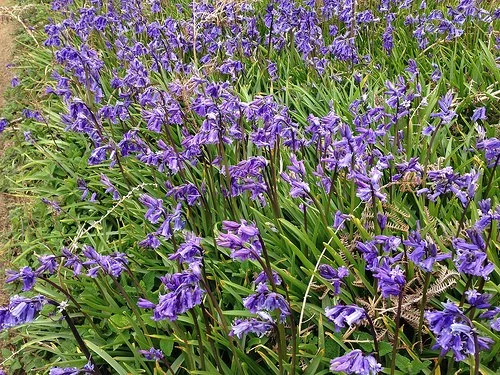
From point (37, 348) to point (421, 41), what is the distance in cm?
419

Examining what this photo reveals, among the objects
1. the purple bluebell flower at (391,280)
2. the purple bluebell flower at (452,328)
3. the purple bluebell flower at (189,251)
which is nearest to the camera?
the purple bluebell flower at (452,328)

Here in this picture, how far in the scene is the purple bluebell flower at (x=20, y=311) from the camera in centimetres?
207

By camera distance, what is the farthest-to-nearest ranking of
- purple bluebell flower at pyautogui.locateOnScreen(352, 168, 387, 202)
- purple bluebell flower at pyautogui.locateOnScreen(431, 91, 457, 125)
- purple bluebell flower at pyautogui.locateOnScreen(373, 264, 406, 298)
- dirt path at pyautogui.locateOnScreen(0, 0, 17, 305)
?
dirt path at pyautogui.locateOnScreen(0, 0, 17, 305)
purple bluebell flower at pyautogui.locateOnScreen(431, 91, 457, 125)
purple bluebell flower at pyautogui.locateOnScreen(352, 168, 387, 202)
purple bluebell flower at pyautogui.locateOnScreen(373, 264, 406, 298)

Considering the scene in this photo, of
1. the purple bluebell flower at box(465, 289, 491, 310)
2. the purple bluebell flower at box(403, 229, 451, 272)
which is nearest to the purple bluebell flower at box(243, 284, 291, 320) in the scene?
the purple bluebell flower at box(403, 229, 451, 272)

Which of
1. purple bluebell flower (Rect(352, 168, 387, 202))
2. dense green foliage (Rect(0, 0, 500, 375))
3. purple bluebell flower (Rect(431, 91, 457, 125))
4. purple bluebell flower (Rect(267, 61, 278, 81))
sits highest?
purple bluebell flower (Rect(267, 61, 278, 81))

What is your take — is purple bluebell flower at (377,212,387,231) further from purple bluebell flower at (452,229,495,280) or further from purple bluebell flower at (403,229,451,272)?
purple bluebell flower at (452,229,495,280)

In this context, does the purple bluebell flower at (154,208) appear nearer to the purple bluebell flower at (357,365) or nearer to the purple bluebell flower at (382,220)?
the purple bluebell flower at (382,220)

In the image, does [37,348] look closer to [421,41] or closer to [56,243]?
[56,243]

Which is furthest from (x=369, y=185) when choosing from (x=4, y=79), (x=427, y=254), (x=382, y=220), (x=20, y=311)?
(x=4, y=79)

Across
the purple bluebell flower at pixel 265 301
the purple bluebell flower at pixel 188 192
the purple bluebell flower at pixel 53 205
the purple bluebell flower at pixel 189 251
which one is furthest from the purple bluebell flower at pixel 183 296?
the purple bluebell flower at pixel 53 205

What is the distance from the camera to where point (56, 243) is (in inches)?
163

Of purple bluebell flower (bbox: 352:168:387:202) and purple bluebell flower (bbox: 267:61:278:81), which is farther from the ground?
purple bluebell flower (bbox: 267:61:278:81)

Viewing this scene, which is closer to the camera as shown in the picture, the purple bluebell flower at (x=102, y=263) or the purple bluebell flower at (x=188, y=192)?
the purple bluebell flower at (x=102, y=263)

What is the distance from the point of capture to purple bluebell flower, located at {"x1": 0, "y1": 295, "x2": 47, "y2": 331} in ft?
6.80
